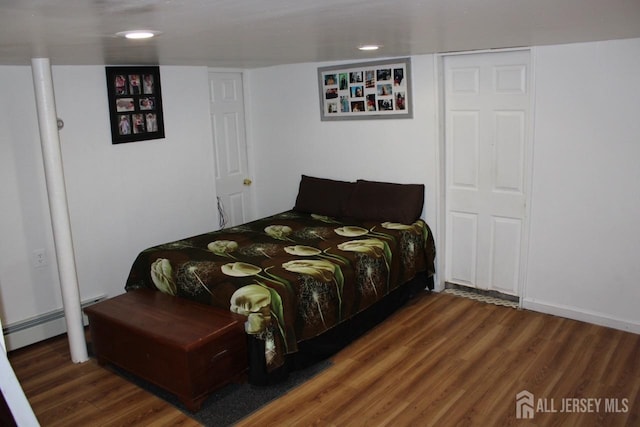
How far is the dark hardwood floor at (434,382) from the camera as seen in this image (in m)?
2.88

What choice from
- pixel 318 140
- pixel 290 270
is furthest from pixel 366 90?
pixel 290 270

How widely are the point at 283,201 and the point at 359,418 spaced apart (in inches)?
114

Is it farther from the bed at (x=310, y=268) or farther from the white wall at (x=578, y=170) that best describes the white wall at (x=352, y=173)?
the bed at (x=310, y=268)

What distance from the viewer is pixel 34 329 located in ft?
12.7

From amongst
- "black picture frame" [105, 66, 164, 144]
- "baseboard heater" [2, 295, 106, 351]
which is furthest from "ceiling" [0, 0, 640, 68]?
"baseboard heater" [2, 295, 106, 351]

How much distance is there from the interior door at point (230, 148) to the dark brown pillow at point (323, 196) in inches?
29.3

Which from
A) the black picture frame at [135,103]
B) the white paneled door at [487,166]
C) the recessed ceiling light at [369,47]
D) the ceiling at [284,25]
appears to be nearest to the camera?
the ceiling at [284,25]

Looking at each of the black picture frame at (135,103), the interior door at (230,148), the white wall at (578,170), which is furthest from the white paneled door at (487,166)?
the black picture frame at (135,103)

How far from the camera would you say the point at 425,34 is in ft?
9.34

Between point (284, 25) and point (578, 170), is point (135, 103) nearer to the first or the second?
point (284, 25)

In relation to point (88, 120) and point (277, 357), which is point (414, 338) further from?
point (88, 120)

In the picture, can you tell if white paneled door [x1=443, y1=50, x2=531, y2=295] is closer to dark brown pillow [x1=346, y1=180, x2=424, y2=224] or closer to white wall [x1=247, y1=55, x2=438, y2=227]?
white wall [x1=247, y1=55, x2=438, y2=227]

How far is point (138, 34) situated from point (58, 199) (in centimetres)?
155

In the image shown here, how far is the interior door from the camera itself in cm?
515
